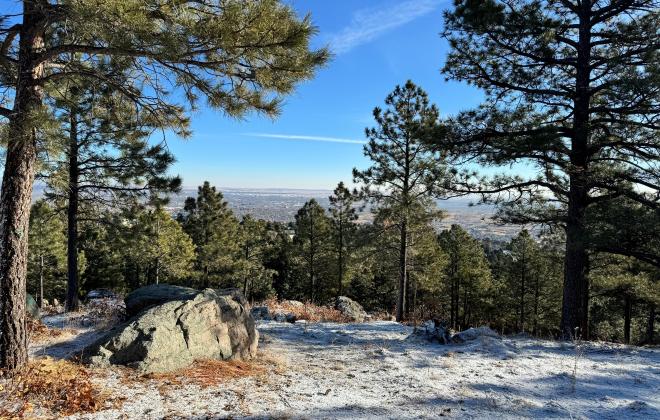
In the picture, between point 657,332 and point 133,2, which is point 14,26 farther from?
point 657,332

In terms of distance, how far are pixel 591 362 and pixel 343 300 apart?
949 cm

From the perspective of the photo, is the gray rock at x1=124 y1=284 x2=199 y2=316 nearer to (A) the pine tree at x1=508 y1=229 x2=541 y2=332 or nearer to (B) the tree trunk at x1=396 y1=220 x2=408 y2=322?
(B) the tree trunk at x1=396 y1=220 x2=408 y2=322

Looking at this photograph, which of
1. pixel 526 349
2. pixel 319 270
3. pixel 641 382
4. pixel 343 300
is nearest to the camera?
pixel 641 382

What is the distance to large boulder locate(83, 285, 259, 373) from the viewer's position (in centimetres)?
520

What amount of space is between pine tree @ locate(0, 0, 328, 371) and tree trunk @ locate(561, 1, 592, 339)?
5.91 metres

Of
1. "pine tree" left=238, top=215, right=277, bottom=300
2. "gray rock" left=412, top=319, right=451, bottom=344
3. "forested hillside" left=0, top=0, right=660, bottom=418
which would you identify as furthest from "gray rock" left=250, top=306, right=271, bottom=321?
"pine tree" left=238, top=215, right=277, bottom=300

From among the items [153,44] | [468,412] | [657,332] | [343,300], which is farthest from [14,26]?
[657,332]

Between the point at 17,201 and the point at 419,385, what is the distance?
5512mm

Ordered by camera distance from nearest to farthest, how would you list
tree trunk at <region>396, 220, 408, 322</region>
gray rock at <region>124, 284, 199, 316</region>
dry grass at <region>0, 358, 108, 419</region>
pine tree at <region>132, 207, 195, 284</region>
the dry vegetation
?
1. dry grass at <region>0, 358, 108, 419</region>
2. the dry vegetation
3. gray rock at <region>124, 284, 199, 316</region>
4. tree trunk at <region>396, 220, 408, 322</region>
5. pine tree at <region>132, 207, 195, 284</region>

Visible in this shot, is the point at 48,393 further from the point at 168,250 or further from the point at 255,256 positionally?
the point at 255,256

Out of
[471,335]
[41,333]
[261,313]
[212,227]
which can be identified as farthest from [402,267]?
[212,227]

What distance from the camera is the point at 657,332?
30156mm

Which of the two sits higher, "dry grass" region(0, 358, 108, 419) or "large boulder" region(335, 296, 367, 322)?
"dry grass" region(0, 358, 108, 419)

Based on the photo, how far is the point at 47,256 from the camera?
Result: 26812mm
